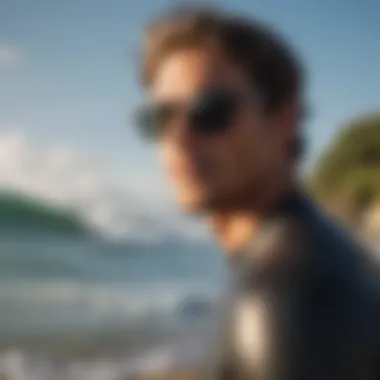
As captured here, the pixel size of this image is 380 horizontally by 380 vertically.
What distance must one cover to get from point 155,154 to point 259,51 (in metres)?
0.23

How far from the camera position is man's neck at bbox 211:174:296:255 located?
85cm

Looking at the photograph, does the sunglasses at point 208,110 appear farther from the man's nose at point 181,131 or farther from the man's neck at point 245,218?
the man's neck at point 245,218

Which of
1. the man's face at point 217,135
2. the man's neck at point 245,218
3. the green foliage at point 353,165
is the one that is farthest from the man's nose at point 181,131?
the green foliage at point 353,165

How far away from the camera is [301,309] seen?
27.1 inches

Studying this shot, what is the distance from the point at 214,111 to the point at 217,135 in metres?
0.03

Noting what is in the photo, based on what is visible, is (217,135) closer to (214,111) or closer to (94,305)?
(214,111)

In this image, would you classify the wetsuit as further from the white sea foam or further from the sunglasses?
the white sea foam

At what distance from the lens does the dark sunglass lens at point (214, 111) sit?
3.01 feet

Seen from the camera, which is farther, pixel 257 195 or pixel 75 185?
pixel 75 185

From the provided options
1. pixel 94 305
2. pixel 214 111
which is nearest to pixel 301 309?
pixel 214 111

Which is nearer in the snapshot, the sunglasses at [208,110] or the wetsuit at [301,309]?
the wetsuit at [301,309]

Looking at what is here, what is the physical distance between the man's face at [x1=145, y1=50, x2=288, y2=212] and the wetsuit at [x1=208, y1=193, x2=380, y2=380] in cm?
10

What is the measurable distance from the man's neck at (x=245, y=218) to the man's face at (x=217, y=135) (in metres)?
0.01

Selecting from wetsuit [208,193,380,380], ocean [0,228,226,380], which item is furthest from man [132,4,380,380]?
ocean [0,228,226,380]
